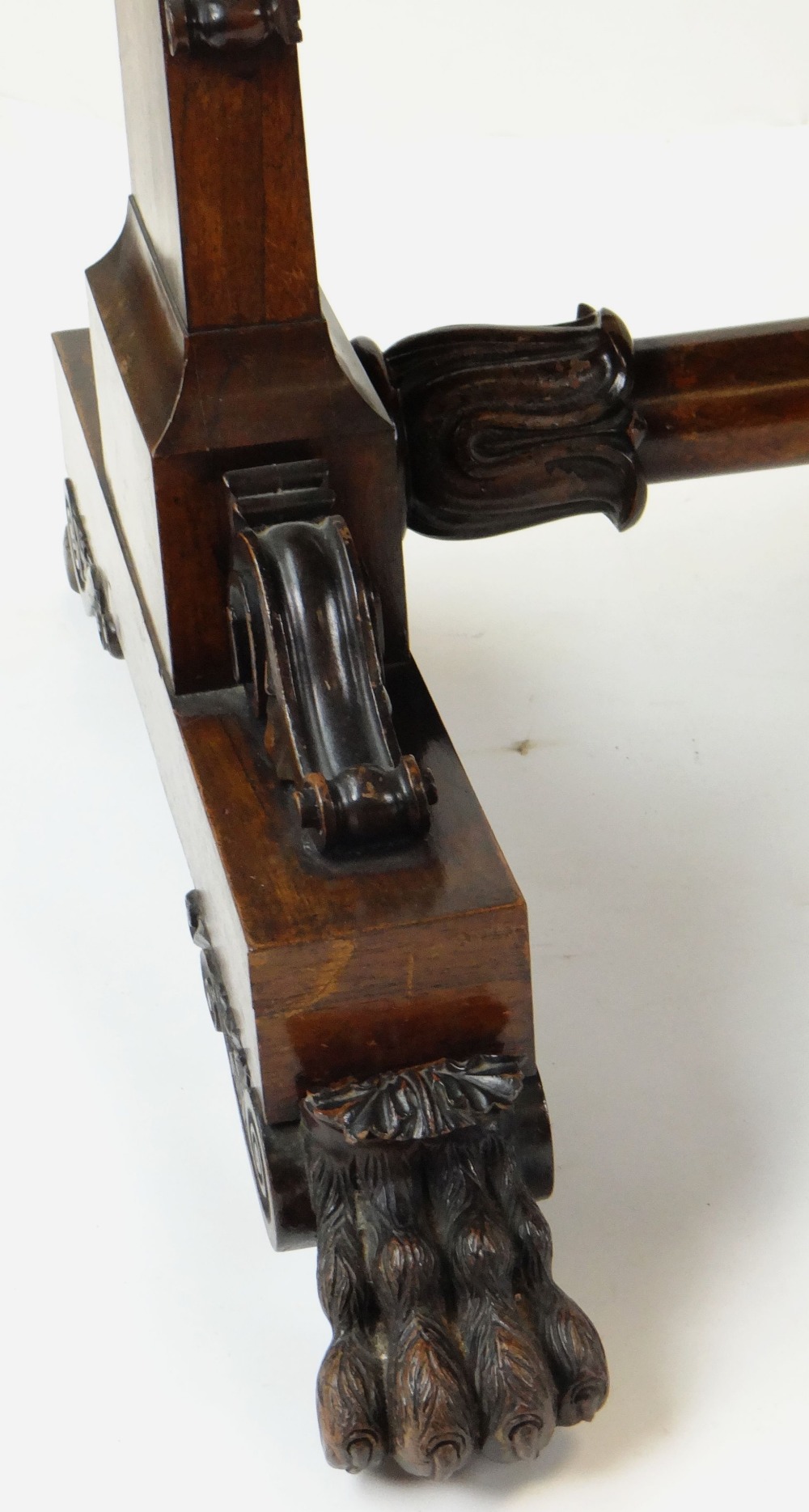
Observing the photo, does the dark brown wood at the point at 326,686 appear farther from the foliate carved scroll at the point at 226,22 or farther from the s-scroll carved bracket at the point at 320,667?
the foliate carved scroll at the point at 226,22

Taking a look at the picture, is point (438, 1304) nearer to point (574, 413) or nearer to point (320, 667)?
point (320, 667)

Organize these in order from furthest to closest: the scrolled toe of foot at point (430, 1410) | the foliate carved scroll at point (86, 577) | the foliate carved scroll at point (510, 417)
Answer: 1. the foliate carved scroll at point (86, 577)
2. the foliate carved scroll at point (510, 417)
3. the scrolled toe of foot at point (430, 1410)

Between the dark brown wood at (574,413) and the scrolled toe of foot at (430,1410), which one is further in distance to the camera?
the dark brown wood at (574,413)

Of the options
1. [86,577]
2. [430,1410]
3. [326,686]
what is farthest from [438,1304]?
[86,577]

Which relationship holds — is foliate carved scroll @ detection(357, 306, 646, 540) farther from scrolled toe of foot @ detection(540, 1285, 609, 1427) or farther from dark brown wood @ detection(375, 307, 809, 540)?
scrolled toe of foot @ detection(540, 1285, 609, 1427)

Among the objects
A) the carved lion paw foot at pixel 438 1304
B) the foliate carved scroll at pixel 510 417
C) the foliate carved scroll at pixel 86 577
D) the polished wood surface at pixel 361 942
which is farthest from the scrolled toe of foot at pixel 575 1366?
the foliate carved scroll at pixel 86 577

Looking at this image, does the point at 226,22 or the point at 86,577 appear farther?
the point at 86,577

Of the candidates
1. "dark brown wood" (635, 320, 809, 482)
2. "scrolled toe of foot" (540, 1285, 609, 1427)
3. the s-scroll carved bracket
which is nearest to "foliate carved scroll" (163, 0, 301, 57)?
the s-scroll carved bracket
